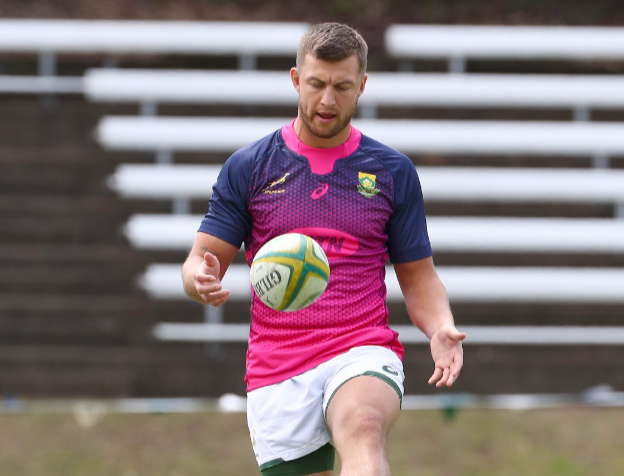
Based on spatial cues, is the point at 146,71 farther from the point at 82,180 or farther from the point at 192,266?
the point at 192,266

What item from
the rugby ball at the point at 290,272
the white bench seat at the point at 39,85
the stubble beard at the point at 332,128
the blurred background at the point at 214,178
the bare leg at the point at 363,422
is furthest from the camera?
the white bench seat at the point at 39,85

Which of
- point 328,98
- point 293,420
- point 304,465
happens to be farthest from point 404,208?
point 304,465

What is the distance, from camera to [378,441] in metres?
3.46

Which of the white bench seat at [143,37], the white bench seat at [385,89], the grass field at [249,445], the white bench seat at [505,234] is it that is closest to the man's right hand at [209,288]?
the grass field at [249,445]

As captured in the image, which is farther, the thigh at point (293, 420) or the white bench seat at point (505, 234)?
the white bench seat at point (505, 234)

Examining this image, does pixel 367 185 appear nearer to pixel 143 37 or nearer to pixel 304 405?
pixel 304 405

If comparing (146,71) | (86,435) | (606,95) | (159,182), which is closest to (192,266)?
(86,435)

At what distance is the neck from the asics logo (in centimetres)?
18

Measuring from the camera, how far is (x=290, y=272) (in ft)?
11.9

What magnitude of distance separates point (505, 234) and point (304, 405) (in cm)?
558

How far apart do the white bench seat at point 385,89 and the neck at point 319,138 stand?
505cm

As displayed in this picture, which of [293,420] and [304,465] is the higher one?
[293,420]

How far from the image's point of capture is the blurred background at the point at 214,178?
29.1 ft

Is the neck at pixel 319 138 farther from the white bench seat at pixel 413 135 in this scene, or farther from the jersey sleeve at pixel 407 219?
the white bench seat at pixel 413 135
